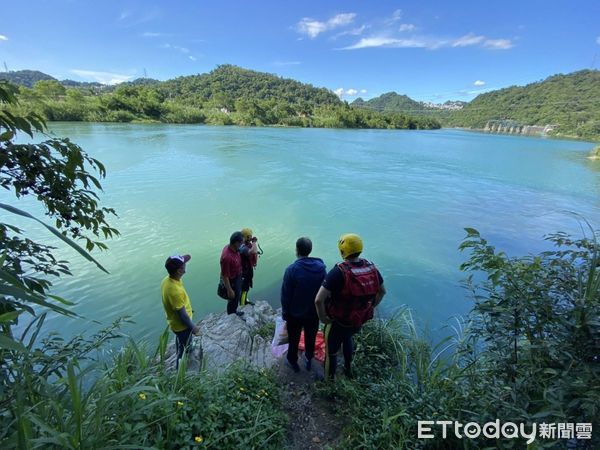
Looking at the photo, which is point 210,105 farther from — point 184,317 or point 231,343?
point 184,317

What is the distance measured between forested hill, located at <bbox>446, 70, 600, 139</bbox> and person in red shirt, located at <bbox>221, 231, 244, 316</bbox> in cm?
9429

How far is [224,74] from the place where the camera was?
14650 centimetres

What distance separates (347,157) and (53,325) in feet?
85.7

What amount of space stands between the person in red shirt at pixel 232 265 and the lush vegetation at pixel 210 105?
9.13ft

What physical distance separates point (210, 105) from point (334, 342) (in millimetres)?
93578

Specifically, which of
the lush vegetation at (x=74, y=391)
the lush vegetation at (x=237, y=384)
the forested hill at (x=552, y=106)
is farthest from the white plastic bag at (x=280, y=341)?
the forested hill at (x=552, y=106)

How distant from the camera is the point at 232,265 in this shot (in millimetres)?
4453

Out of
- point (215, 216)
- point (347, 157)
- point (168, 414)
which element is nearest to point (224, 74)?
point (347, 157)

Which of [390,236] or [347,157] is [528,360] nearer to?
[390,236]

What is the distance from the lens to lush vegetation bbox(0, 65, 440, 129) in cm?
5153

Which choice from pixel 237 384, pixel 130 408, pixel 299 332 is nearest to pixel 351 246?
pixel 299 332

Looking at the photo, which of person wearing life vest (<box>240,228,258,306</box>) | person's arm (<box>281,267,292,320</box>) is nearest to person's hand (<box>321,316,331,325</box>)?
person's arm (<box>281,267,292,320</box>)

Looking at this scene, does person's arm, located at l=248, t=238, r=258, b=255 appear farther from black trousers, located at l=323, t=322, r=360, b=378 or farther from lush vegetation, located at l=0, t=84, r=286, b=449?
lush vegetation, located at l=0, t=84, r=286, b=449

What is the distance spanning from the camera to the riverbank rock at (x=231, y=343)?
3.72 meters
